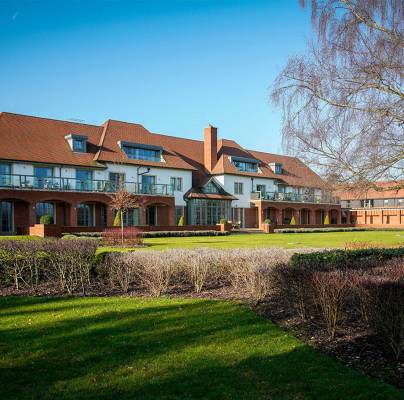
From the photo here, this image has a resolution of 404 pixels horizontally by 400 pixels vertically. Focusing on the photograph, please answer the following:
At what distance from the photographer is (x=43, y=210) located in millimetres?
32469

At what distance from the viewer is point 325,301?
20.6 ft

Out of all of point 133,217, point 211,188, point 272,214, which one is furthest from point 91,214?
point 272,214

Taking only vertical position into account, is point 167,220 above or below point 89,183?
below

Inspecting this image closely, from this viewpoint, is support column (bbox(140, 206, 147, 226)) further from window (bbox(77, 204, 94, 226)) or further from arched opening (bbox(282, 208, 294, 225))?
arched opening (bbox(282, 208, 294, 225))

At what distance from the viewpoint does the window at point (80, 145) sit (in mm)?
35034

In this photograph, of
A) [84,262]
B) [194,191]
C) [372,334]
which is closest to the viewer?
[372,334]

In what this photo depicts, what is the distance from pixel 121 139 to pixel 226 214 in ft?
43.6

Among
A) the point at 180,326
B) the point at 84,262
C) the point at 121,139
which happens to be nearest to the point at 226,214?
the point at 121,139

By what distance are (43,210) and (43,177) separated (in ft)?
9.60

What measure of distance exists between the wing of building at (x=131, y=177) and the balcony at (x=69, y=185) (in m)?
0.07

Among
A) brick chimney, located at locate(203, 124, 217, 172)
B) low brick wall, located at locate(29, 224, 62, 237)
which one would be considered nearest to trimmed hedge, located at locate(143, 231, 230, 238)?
low brick wall, located at locate(29, 224, 62, 237)

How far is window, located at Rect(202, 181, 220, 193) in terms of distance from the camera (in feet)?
142

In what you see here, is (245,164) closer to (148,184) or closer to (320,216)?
(148,184)

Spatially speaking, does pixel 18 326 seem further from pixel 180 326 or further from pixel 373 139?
pixel 373 139
